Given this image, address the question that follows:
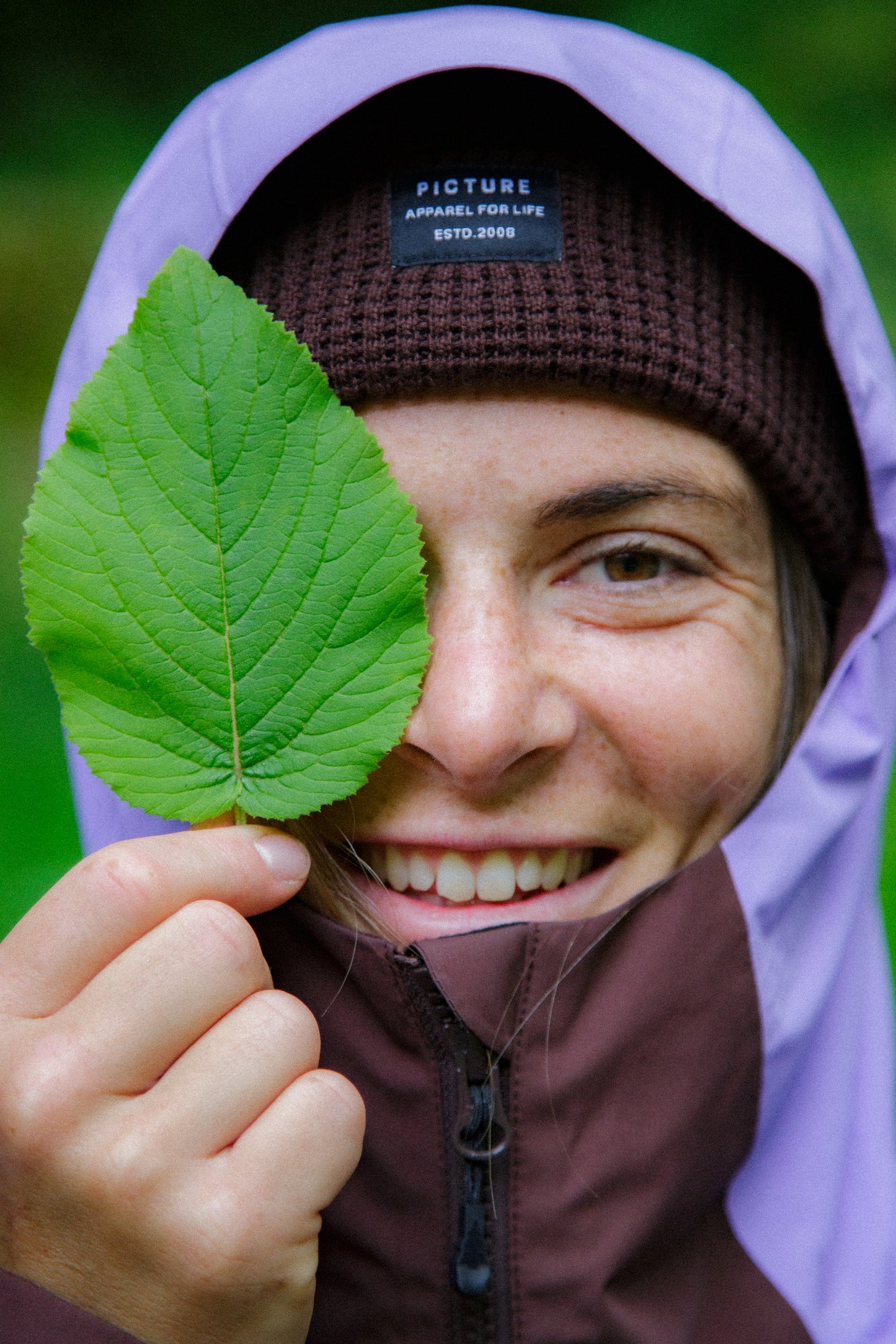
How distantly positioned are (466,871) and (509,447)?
0.44 meters

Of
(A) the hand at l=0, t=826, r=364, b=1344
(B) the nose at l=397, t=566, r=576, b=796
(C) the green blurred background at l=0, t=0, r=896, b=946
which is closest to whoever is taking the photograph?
(A) the hand at l=0, t=826, r=364, b=1344

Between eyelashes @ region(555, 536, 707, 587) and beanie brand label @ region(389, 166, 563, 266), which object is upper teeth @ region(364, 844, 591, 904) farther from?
beanie brand label @ region(389, 166, 563, 266)

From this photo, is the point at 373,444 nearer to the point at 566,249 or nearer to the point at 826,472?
the point at 566,249

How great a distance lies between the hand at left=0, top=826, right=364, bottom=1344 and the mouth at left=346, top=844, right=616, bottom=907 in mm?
271

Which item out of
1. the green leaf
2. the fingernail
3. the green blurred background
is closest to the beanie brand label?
the green leaf

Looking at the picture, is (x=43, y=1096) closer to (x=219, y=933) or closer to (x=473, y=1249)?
(x=219, y=933)

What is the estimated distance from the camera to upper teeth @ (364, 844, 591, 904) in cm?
112

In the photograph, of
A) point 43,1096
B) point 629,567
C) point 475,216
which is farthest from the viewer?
point 629,567

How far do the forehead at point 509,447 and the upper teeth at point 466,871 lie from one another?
0.36m

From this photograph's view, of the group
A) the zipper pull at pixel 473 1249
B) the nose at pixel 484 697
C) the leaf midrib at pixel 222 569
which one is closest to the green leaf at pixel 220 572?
the leaf midrib at pixel 222 569

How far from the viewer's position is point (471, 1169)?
1.04m

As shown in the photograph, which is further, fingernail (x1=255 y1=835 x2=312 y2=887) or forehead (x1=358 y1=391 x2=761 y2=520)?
forehead (x1=358 y1=391 x2=761 y2=520)

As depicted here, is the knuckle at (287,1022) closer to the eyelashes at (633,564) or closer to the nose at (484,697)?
the nose at (484,697)

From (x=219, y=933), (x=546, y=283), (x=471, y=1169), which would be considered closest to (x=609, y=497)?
(x=546, y=283)
